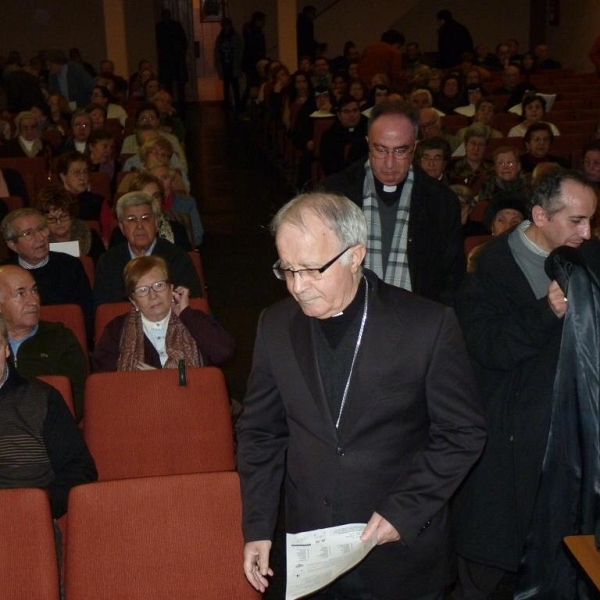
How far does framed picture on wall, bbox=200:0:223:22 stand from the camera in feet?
65.1

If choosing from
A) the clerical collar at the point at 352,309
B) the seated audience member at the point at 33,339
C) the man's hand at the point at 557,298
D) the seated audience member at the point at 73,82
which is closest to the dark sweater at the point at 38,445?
the seated audience member at the point at 33,339

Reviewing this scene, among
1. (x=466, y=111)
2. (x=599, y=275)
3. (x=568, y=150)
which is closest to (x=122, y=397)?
(x=599, y=275)

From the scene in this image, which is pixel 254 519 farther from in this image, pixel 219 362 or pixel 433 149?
pixel 433 149

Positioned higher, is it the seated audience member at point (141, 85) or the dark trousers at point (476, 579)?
the seated audience member at point (141, 85)

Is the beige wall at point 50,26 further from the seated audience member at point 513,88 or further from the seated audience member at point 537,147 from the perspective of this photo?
the seated audience member at point 537,147

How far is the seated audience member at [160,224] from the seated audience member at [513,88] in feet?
21.8

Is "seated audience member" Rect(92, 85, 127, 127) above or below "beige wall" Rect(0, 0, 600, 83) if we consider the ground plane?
below

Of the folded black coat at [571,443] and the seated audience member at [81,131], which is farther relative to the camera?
the seated audience member at [81,131]

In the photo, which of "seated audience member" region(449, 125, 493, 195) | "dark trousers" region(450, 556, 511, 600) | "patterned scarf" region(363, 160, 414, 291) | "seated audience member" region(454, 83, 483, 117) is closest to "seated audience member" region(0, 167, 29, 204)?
"seated audience member" region(449, 125, 493, 195)

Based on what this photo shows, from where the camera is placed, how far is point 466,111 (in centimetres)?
1032

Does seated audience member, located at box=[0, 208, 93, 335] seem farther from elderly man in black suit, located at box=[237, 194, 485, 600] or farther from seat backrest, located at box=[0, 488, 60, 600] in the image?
elderly man in black suit, located at box=[237, 194, 485, 600]

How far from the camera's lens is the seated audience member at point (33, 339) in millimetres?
3477

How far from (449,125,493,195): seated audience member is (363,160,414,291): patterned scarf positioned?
3322 mm

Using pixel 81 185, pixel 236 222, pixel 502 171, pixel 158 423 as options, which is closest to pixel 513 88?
pixel 236 222
